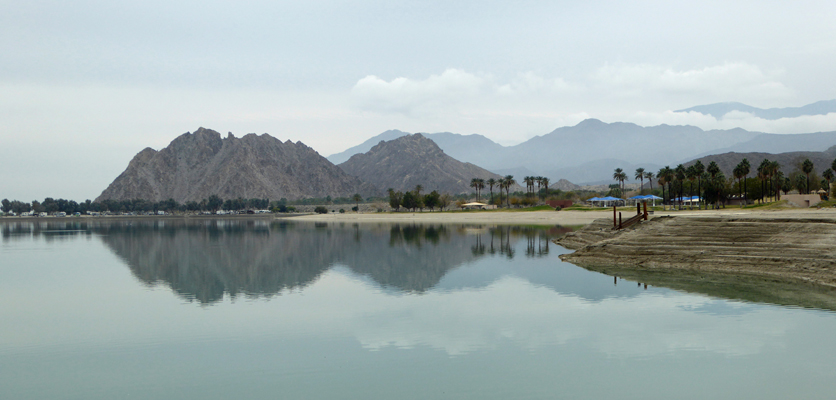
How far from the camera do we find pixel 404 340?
60.3 ft

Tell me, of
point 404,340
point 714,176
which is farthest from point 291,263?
point 714,176

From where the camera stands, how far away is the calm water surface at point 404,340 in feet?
45.6

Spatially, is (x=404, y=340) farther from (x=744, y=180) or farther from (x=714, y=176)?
(x=744, y=180)

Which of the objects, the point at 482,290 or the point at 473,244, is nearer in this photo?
the point at 482,290

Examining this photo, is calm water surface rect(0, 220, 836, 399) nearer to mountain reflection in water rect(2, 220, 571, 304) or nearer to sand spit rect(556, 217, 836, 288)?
mountain reflection in water rect(2, 220, 571, 304)

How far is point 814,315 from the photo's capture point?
20938 mm

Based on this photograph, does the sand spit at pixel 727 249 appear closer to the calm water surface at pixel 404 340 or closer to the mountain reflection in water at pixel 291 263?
the calm water surface at pixel 404 340

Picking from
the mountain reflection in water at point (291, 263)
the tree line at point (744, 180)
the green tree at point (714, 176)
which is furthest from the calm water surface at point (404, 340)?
the tree line at point (744, 180)

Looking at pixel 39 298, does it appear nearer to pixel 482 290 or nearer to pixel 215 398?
pixel 215 398

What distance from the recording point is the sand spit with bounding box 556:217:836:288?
29.3 m

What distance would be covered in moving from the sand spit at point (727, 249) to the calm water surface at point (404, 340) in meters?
5.75

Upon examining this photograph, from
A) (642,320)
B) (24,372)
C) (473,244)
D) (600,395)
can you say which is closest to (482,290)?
(642,320)

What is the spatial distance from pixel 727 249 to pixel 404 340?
2585 centimetres

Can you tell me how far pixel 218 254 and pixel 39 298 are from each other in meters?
26.8
